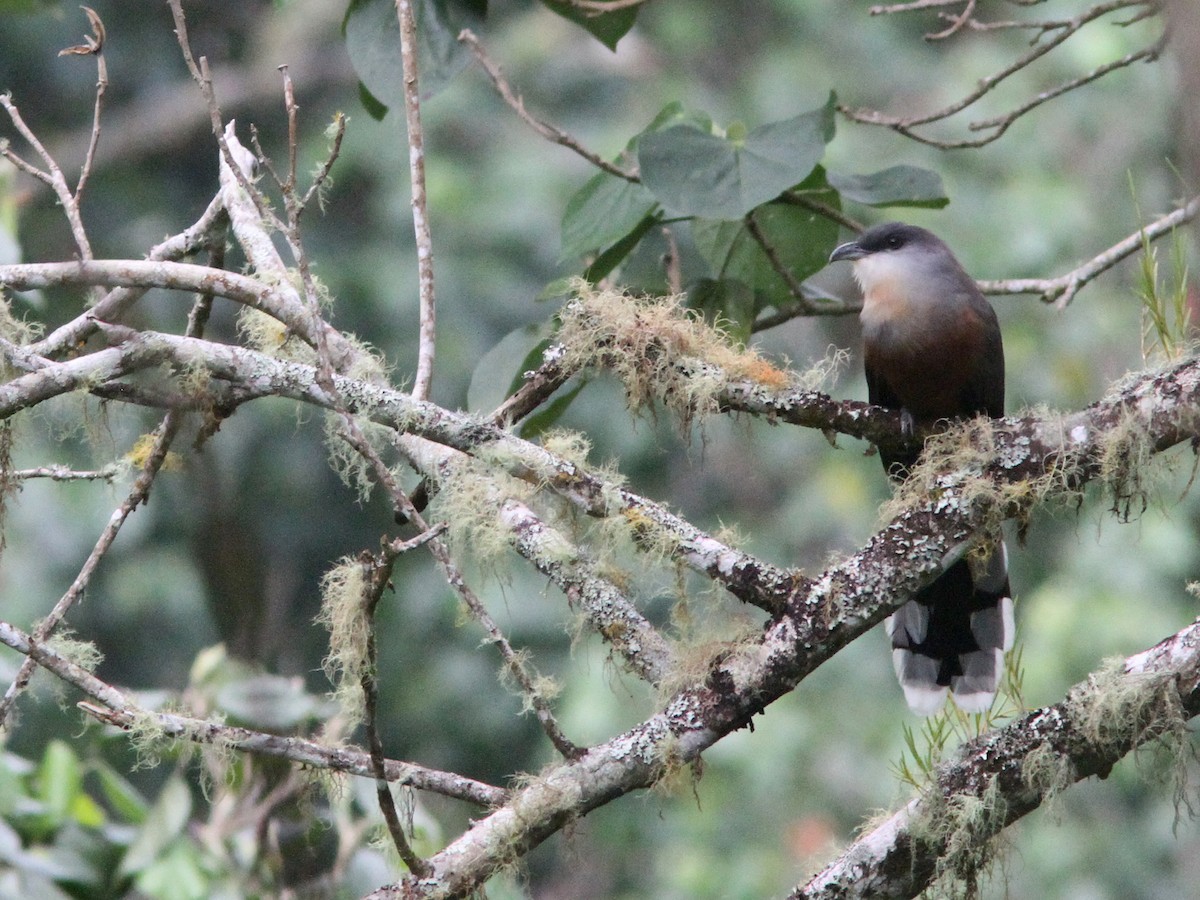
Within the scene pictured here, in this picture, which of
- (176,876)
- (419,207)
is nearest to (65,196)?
(419,207)

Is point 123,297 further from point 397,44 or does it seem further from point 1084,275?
point 1084,275

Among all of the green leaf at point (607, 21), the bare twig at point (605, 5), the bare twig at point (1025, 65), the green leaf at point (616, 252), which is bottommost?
the green leaf at point (616, 252)

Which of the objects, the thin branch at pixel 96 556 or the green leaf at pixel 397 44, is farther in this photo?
the green leaf at pixel 397 44

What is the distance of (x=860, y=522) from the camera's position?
5.77 metres

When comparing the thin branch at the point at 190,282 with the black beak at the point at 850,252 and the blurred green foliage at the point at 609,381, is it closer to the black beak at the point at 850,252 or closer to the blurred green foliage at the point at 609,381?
the black beak at the point at 850,252

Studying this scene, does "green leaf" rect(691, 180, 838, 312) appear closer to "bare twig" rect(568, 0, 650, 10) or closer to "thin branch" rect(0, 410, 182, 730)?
"bare twig" rect(568, 0, 650, 10)

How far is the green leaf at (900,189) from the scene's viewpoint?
2705mm

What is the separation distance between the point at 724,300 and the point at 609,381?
91.4 inches

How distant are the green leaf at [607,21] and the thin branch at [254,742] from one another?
1596 mm

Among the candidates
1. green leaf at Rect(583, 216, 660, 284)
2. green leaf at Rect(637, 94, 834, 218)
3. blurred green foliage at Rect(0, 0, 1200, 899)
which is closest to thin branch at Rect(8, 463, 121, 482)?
green leaf at Rect(583, 216, 660, 284)

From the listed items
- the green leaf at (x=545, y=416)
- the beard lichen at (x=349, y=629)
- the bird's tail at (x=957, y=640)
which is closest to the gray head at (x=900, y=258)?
the bird's tail at (x=957, y=640)

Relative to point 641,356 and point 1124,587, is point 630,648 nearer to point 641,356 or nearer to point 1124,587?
point 641,356

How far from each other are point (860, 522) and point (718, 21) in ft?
11.8

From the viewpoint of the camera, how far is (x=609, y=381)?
16.3ft
